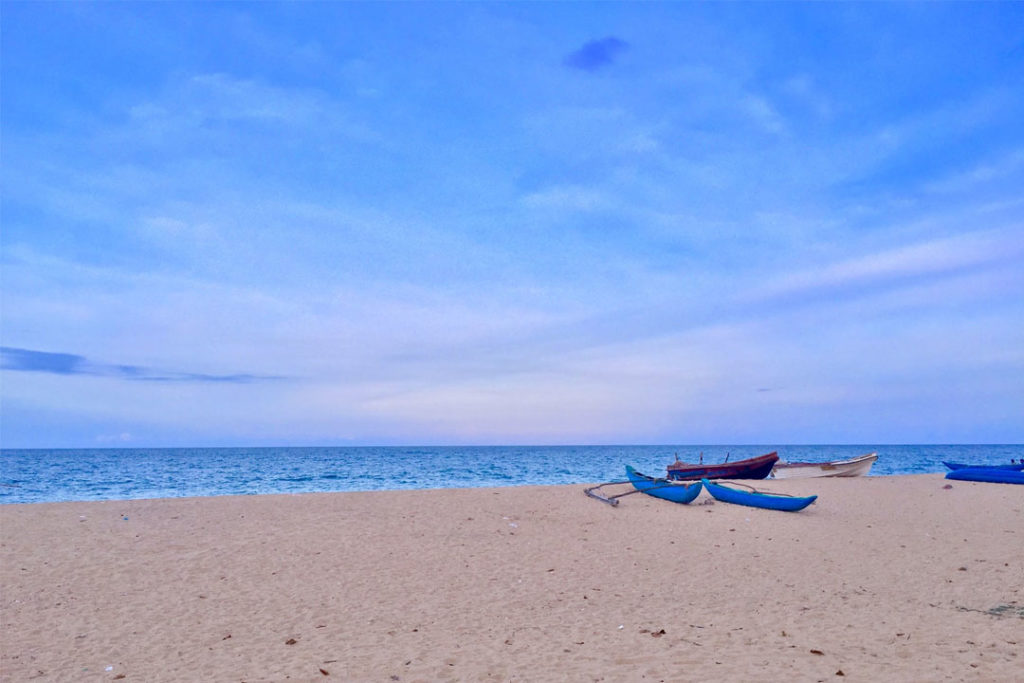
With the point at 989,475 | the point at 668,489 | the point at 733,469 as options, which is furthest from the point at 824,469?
the point at 668,489

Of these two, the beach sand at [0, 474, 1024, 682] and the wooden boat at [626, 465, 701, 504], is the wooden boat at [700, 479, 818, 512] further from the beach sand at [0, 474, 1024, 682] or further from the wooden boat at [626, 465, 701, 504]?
the wooden boat at [626, 465, 701, 504]

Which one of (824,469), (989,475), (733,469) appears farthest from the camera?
(824,469)

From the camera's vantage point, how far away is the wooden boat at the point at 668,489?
22.0 m

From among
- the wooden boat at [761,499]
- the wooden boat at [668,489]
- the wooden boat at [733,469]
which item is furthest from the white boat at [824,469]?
the wooden boat at [761,499]

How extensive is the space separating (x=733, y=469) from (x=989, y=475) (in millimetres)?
11711

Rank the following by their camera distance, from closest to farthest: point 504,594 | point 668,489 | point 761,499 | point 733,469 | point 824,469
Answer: point 504,594, point 761,499, point 668,489, point 733,469, point 824,469

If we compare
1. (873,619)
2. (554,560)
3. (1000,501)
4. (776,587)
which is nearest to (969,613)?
(873,619)

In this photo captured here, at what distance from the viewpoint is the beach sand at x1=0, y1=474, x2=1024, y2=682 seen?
7809 millimetres

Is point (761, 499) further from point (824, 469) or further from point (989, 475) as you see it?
point (824, 469)

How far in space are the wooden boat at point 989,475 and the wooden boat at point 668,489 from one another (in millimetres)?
19287

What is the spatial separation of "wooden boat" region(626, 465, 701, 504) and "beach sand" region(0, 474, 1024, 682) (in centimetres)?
150

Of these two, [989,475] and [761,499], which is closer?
[761,499]

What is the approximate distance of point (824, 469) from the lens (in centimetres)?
3888

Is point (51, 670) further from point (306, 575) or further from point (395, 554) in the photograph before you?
point (395, 554)
